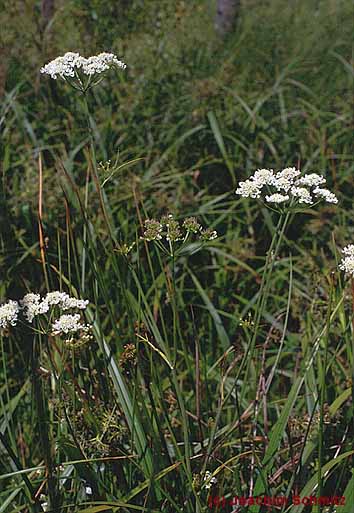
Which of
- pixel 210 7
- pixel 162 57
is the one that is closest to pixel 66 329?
pixel 162 57

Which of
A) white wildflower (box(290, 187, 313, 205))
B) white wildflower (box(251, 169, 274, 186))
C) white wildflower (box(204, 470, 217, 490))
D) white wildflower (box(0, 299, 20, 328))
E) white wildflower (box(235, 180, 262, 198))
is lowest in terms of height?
white wildflower (box(204, 470, 217, 490))

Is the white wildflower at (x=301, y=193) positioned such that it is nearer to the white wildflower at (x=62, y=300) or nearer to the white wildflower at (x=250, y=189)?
the white wildflower at (x=250, y=189)

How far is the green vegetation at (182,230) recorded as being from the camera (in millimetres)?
1500

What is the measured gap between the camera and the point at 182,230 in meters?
2.66

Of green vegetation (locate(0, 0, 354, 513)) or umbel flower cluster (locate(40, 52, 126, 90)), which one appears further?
green vegetation (locate(0, 0, 354, 513))

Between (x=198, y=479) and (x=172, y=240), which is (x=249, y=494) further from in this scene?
(x=172, y=240)

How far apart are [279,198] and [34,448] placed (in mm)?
1052

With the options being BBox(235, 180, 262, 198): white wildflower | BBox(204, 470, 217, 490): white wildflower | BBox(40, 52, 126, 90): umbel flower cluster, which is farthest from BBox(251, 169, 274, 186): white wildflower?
BBox(204, 470, 217, 490): white wildflower

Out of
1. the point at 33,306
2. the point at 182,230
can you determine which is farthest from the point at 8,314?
the point at 182,230

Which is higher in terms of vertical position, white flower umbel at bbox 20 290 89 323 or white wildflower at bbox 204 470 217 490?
white flower umbel at bbox 20 290 89 323

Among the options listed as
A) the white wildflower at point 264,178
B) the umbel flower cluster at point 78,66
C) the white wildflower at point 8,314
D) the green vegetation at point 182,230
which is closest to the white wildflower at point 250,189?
the white wildflower at point 264,178

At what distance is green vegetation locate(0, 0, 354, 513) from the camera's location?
4.92 ft

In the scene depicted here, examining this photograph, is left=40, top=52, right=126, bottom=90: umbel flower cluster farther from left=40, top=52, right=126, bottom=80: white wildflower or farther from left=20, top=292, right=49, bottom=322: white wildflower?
left=20, top=292, right=49, bottom=322: white wildflower

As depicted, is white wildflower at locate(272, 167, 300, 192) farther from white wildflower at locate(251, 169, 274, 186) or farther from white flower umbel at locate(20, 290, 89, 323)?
white flower umbel at locate(20, 290, 89, 323)
